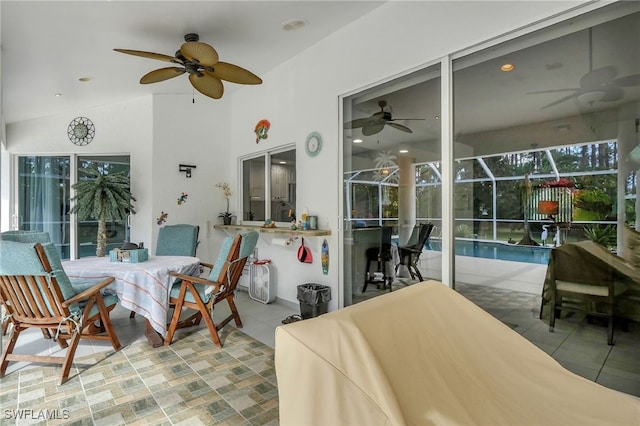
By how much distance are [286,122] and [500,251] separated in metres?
2.99

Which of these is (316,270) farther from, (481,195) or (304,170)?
(481,195)

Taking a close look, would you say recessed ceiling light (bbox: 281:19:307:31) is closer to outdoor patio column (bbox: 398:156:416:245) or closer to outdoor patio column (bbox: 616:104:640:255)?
outdoor patio column (bbox: 398:156:416:245)

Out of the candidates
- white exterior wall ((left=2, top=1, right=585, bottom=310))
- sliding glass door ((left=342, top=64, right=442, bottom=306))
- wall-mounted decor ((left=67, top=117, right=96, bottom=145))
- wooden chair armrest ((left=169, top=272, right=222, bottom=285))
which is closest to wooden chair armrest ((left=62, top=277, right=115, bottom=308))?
wooden chair armrest ((left=169, top=272, right=222, bottom=285))

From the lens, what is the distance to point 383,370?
1.20 meters

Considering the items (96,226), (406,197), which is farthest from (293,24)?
(96,226)

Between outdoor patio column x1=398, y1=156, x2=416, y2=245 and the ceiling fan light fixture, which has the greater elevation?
the ceiling fan light fixture

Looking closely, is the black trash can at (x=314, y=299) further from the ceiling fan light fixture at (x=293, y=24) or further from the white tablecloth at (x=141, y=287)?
the ceiling fan light fixture at (x=293, y=24)

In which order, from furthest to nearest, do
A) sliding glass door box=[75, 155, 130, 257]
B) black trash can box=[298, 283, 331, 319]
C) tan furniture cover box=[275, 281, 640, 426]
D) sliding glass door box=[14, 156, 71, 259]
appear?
1. sliding glass door box=[14, 156, 71, 259]
2. sliding glass door box=[75, 155, 130, 257]
3. black trash can box=[298, 283, 331, 319]
4. tan furniture cover box=[275, 281, 640, 426]

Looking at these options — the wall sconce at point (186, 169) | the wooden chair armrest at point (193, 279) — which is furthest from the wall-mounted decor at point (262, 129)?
the wooden chair armrest at point (193, 279)

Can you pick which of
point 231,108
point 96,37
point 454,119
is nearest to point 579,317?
point 454,119

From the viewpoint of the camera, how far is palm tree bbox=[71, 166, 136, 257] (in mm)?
4473

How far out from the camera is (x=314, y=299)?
3.41 meters

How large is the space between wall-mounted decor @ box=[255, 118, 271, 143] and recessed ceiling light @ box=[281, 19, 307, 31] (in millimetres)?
1427

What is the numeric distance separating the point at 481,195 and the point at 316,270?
2046 millimetres
